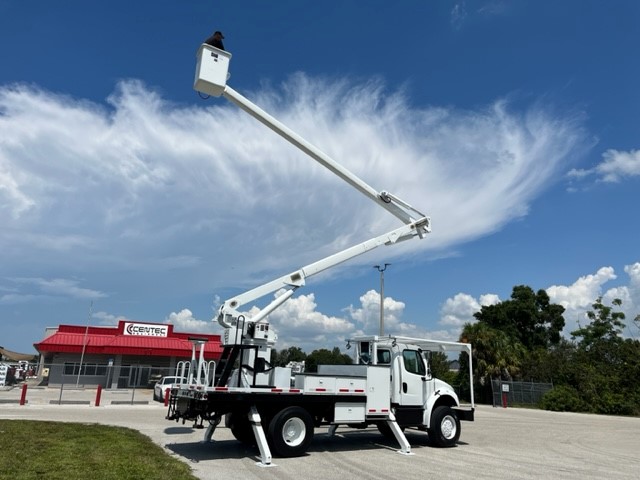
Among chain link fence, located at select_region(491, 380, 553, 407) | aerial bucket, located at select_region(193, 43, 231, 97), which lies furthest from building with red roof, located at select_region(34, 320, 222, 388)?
aerial bucket, located at select_region(193, 43, 231, 97)

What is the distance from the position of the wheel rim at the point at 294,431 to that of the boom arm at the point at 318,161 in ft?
8.24

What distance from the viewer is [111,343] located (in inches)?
1660

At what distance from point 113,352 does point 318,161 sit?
112ft

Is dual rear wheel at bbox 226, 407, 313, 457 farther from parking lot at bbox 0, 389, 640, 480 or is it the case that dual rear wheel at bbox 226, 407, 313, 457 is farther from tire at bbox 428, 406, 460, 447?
tire at bbox 428, 406, 460, 447

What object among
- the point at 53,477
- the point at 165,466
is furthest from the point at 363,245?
the point at 53,477

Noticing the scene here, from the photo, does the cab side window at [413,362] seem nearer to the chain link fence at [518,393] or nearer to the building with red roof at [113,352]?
the chain link fence at [518,393]

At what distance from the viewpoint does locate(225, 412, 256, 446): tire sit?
11977mm

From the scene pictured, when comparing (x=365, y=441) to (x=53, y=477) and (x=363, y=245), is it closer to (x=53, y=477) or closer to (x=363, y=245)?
(x=363, y=245)

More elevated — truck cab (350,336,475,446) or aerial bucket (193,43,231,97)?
aerial bucket (193,43,231,97)

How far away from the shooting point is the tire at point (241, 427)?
12.0 meters

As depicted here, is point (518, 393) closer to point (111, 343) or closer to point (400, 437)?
point (400, 437)

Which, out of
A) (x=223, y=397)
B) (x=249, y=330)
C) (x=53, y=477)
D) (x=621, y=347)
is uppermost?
(x=621, y=347)

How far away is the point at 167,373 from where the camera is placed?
42438mm

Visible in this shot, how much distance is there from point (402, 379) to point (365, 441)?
2.44 metres
